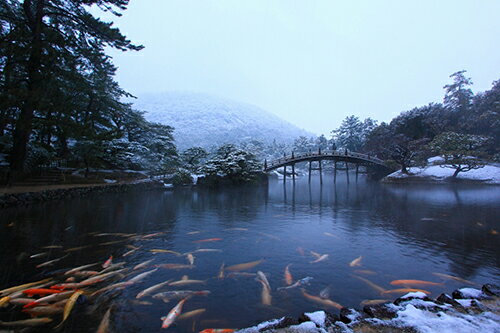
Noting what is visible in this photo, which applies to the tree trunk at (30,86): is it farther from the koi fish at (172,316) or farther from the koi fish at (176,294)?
the koi fish at (172,316)

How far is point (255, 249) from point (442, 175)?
1272 inches

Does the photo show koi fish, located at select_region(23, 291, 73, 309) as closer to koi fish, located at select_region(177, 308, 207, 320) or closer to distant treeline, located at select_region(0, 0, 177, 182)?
koi fish, located at select_region(177, 308, 207, 320)

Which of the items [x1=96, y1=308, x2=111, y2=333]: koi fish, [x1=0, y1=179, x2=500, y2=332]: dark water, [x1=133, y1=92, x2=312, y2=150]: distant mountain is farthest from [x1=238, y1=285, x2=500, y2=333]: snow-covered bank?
[x1=133, y1=92, x2=312, y2=150]: distant mountain

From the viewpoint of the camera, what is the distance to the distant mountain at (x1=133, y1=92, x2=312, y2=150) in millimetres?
Answer: 92125

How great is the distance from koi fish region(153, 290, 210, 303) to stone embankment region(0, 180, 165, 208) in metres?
13.6

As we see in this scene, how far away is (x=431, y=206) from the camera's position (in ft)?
50.3

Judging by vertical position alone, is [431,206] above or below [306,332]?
above

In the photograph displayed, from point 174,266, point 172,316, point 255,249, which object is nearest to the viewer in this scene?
point 172,316

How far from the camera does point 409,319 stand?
3.46 metres

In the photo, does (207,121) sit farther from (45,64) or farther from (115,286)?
(115,286)

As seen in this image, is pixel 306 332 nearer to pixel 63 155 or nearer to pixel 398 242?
pixel 398 242

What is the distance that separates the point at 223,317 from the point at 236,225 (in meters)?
6.82

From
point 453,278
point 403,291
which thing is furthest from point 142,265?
point 453,278

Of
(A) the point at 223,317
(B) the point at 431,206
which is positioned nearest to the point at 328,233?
(A) the point at 223,317
